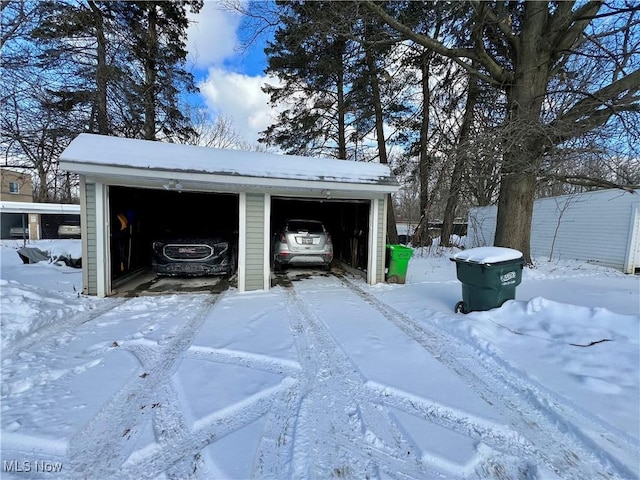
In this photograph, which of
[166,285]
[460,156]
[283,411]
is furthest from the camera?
[166,285]

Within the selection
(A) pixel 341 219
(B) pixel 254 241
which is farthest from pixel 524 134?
(A) pixel 341 219

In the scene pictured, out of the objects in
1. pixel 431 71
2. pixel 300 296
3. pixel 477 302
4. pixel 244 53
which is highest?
pixel 431 71

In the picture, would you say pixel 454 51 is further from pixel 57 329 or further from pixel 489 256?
pixel 57 329

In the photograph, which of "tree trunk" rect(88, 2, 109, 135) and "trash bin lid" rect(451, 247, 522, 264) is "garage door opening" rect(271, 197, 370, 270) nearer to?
"trash bin lid" rect(451, 247, 522, 264)

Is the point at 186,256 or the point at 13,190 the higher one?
the point at 13,190

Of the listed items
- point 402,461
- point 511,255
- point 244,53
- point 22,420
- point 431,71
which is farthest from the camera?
point 431,71

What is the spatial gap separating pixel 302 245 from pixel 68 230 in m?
21.1

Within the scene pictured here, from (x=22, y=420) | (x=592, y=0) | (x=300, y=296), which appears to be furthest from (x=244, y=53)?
(x=22, y=420)

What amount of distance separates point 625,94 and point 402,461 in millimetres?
9181

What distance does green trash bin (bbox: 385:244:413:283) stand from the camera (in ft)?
22.4

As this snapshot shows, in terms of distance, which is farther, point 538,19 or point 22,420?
point 538,19

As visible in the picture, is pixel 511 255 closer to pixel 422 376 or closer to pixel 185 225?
pixel 422 376

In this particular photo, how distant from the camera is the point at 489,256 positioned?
4.23m

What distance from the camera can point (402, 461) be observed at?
1.79m
